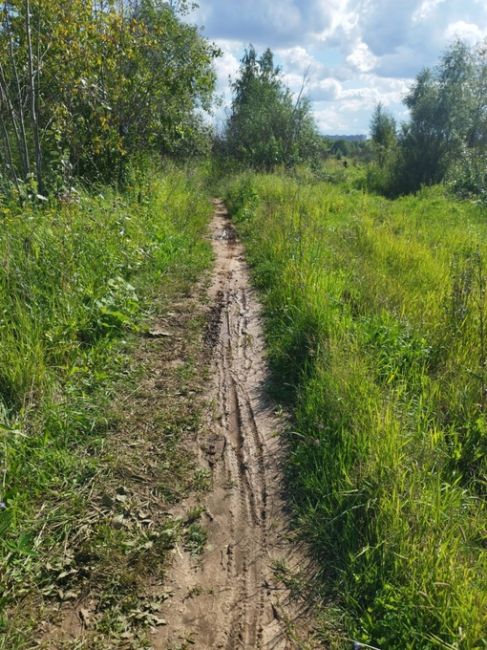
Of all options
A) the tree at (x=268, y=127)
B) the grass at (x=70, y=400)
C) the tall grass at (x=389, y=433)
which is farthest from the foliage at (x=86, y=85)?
the tree at (x=268, y=127)

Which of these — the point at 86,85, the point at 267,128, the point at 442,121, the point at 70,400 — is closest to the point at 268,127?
the point at 267,128

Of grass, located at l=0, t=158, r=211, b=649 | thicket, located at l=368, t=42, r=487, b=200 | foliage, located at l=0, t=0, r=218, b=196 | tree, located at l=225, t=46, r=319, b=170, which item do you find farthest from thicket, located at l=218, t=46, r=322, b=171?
grass, located at l=0, t=158, r=211, b=649

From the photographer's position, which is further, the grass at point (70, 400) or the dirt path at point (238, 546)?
the grass at point (70, 400)

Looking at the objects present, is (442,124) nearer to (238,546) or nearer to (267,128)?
(267,128)

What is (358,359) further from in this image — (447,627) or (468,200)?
(468,200)

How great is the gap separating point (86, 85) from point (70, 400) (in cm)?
536

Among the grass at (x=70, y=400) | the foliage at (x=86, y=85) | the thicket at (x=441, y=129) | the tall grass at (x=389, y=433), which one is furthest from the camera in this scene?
the thicket at (x=441, y=129)

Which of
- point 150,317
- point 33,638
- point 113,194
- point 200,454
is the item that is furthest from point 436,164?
point 33,638

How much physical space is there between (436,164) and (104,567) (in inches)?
952

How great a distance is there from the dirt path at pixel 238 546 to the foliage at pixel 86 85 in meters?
4.14

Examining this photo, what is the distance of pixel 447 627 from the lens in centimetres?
194

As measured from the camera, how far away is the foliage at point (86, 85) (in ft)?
21.1

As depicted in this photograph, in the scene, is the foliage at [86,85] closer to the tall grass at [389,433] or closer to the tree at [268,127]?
the tall grass at [389,433]

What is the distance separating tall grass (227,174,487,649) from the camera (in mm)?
2107
